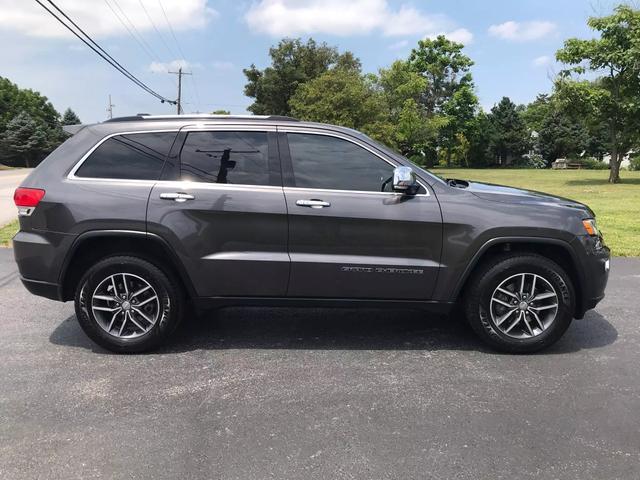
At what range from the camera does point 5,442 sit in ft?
10.1

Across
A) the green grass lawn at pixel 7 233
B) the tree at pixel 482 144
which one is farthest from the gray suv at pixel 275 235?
the tree at pixel 482 144

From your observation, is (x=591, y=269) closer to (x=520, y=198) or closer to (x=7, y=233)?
(x=520, y=198)

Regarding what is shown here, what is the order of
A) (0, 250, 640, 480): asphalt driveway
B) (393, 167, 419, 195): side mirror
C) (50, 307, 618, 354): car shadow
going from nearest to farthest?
(0, 250, 640, 480): asphalt driveway, (393, 167, 419, 195): side mirror, (50, 307, 618, 354): car shadow

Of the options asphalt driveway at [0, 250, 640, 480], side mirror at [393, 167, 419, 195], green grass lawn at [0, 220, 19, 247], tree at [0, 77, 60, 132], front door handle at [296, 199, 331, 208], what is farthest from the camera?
tree at [0, 77, 60, 132]

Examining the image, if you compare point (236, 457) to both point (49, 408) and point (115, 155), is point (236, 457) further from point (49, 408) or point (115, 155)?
point (115, 155)

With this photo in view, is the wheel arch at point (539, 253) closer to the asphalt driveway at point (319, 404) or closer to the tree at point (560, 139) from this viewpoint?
the asphalt driveway at point (319, 404)

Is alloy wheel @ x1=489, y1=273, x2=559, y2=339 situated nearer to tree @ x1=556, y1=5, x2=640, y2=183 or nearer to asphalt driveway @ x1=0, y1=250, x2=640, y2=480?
asphalt driveway @ x1=0, y1=250, x2=640, y2=480

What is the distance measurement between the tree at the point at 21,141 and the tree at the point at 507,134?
56.7m

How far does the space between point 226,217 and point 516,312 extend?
2453 mm

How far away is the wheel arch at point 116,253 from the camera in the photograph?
14.0 feet

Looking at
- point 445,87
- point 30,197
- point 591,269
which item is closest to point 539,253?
point 591,269

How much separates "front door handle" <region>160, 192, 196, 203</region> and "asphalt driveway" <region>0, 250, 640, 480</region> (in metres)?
1.26

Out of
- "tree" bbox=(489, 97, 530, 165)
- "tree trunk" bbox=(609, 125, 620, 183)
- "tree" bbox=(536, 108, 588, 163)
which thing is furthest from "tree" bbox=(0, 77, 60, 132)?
"tree" bbox=(536, 108, 588, 163)

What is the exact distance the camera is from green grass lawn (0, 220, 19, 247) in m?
9.37
